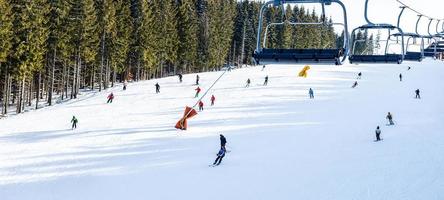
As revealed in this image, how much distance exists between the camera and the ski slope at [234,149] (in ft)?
56.7

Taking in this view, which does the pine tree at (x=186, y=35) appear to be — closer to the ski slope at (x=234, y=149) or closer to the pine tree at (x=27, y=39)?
the ski slope at (x=234, y=149)

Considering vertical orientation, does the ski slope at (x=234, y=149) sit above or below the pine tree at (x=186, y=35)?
below

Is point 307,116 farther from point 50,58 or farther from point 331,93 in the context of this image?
point 50,58

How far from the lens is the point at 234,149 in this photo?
76.8 ft

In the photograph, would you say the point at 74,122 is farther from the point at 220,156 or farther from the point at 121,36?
the point at 121,36

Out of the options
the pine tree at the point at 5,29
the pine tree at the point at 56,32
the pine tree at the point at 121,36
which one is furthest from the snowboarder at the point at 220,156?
the pine tree at the point at 121,36

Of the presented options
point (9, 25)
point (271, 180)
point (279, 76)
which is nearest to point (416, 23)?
point (271, 180)

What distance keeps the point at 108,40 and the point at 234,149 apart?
33.1m

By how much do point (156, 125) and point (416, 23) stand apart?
16371 mm

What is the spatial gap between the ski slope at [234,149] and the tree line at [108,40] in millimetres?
6122

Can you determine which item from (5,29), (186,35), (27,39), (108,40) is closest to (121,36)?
(108,40)

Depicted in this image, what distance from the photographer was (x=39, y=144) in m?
26.2

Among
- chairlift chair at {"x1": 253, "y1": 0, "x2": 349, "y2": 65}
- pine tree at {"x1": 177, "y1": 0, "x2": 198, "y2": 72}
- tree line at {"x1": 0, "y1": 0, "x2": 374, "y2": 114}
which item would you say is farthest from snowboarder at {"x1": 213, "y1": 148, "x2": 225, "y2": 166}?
pine tree at {"x1": 177, "y1": 0, "x2": 198, "y2": 72}

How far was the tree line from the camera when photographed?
126 ft
